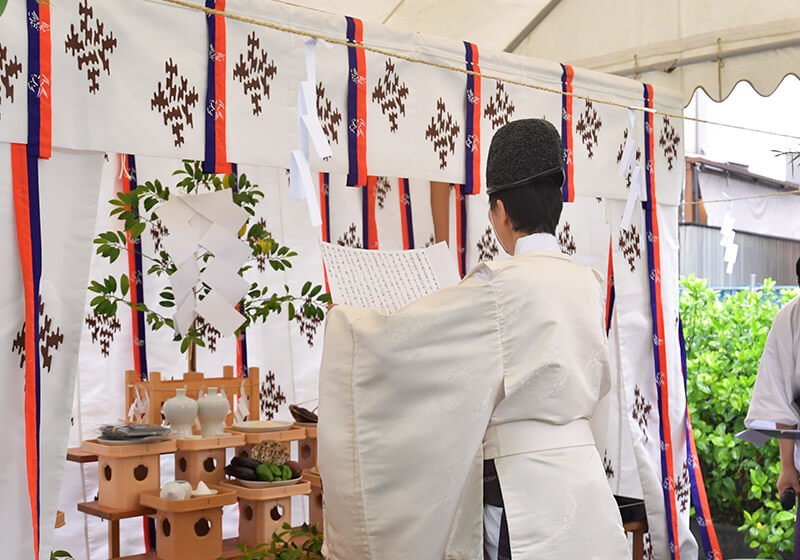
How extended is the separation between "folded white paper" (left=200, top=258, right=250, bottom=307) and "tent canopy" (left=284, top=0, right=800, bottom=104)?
4.80 ft

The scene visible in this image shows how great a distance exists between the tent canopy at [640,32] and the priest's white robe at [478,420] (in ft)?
7.28

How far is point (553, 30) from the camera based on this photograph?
14.3ft

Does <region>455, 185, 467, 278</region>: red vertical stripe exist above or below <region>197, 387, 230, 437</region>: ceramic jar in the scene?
above

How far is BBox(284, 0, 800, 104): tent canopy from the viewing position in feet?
12.1

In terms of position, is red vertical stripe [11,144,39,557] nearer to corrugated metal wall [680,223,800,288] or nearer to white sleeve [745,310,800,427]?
white sleeve [745,310,800,427]

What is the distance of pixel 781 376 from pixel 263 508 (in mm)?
2030

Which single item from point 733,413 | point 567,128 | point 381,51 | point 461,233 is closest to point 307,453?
point 461,233

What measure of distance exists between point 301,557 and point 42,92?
132 cm

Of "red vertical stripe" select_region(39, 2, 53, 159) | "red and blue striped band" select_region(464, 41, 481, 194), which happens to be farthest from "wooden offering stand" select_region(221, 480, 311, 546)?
"red and blue striped band" select_region(464, 41, 481, 194)

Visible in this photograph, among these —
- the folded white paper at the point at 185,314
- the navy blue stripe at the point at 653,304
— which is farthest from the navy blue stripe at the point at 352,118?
the navy blue stripe at the point at 653,304

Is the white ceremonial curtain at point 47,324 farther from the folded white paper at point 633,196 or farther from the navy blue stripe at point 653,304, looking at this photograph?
the navy blue stripe at point 653,304

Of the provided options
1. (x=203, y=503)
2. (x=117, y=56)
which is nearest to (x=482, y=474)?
(x=203, y=503)

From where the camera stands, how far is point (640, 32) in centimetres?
406

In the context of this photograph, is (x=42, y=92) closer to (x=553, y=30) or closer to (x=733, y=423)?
(x=553, y=30)
